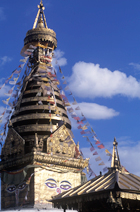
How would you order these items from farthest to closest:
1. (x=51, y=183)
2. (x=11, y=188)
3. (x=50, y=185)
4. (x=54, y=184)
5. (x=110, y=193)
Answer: (x=11, y=188) → (x=54, y=184) → (x=51, y=183) → (x=50, y=185) → (x=110, y=193)

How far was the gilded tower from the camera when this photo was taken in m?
32.8

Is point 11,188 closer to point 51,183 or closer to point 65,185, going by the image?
point 51,183

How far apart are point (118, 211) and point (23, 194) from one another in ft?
63.2

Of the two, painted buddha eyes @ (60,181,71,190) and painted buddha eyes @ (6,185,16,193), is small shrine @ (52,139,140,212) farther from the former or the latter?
Answer: painted buddha eyes @ (6,185,16,193)

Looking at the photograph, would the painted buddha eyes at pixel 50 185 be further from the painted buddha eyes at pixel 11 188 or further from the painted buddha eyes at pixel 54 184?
the painted buddha eyes at pixel 11 188

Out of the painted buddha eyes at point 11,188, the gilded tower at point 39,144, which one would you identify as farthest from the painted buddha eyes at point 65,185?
the painted buddha eyes at point 11,188

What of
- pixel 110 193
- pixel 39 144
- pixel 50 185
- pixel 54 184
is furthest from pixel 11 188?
pixel 110 193

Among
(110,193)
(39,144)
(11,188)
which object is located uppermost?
(39,144)

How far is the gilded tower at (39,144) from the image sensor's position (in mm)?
32750

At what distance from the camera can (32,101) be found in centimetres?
3791

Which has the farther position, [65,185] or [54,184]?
[65,185]

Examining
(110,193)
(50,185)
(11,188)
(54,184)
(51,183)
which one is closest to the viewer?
(110,193)

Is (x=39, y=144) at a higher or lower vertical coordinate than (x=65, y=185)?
higher

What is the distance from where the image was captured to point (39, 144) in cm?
3438
